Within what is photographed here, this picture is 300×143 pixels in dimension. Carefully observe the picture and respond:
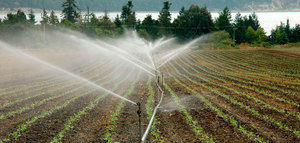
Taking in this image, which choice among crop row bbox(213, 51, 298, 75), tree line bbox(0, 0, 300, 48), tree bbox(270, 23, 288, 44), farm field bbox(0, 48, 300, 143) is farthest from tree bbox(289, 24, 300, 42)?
farm field bbox(0, 48, 300, 143)

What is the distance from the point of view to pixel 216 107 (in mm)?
13023

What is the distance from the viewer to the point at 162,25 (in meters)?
102

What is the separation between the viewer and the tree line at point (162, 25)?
73.9 m

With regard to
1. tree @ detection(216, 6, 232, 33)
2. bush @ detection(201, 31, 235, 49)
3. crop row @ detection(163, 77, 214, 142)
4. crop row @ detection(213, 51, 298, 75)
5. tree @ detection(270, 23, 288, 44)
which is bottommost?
crop row @ detection(163, 77, 214, 142)

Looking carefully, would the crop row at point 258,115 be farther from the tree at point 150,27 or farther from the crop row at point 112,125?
the tree at point 150,27

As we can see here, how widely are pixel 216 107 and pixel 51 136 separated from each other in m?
9.72

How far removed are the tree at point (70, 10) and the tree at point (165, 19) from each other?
1753 inches

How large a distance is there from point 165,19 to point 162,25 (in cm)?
560

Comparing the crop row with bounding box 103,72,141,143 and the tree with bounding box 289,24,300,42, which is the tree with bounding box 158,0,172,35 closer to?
the tree with bounding box 289,24,300,42

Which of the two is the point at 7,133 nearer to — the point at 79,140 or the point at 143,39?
the point at 79,140

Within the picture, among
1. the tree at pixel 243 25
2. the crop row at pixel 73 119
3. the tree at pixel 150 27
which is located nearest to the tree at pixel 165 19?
the tree at pixel 150 27

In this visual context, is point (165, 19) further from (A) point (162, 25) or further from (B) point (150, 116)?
(B) point (150, 116)

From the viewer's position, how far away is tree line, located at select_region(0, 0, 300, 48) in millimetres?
73938

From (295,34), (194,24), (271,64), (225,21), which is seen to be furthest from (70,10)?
(295,34)
